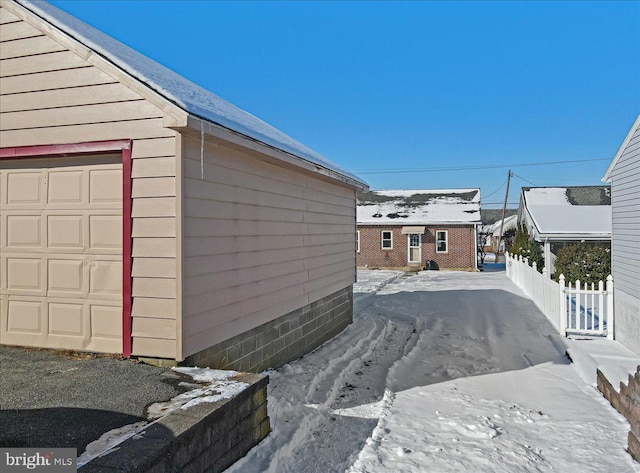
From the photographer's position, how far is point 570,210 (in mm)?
23859

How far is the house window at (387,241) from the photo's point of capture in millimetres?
28547

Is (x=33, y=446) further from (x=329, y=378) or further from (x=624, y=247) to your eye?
(x=624, y=247)

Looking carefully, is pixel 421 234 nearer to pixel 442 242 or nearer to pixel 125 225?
pixel 442 242

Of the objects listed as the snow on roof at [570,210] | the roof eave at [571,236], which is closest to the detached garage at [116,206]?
the roof eave at [571,236]

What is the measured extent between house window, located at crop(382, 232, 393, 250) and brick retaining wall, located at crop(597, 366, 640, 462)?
22455 mm

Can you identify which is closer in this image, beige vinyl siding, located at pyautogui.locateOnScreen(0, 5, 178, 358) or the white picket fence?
beige vinyl siding, located at pyautogui.locateOnScreen(0, 5, 178, 358)

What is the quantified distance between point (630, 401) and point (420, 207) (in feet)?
83.0

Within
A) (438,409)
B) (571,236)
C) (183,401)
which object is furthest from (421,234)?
(183,401)

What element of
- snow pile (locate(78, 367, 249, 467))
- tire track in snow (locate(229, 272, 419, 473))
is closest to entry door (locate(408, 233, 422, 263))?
tire track in snow (locate(229, 272, 419, 473))

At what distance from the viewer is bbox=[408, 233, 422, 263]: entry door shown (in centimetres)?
2817

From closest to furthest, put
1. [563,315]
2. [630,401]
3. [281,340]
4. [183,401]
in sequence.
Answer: [183,401] < [630,401] < [281,340] < [563,315]

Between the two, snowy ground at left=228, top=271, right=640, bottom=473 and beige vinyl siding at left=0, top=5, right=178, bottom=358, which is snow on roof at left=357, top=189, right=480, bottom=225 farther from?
beige vinyl siding at left=0, top=5, right=178, bottom=358

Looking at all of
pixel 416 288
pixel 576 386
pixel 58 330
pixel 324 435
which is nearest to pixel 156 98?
pixel 58 330

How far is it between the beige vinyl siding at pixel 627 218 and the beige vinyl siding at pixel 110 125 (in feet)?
29.2
